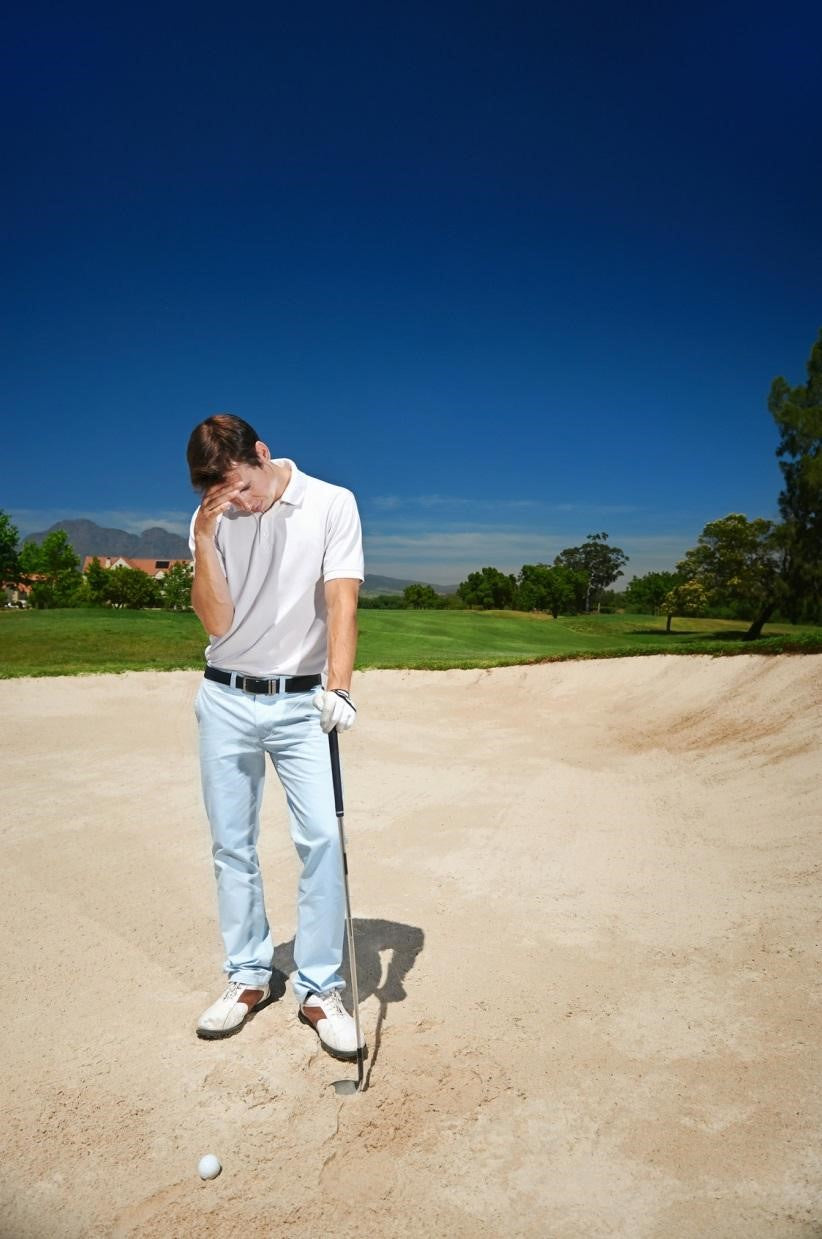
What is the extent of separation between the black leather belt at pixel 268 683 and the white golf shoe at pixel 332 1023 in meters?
1.59

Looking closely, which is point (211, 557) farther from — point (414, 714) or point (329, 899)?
point (414, 714)

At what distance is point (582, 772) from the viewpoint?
9.59 metres

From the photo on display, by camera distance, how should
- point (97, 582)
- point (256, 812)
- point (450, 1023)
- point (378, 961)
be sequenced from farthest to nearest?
point (97, 582), point (378, 961), point (256, 812), point (450, 1023)

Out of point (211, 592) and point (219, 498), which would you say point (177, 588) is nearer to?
point (211, 592)

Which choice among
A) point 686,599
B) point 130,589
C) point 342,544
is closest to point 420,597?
point 130,589

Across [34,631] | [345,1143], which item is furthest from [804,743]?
[34,631]

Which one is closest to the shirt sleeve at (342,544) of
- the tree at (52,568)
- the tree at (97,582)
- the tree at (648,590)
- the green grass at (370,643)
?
the green grass at (370,643)

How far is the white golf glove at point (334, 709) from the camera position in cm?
361

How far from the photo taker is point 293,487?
3857mm

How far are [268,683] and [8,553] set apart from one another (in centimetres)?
6383

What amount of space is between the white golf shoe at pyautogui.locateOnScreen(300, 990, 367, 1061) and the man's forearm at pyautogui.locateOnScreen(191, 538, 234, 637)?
197 cm

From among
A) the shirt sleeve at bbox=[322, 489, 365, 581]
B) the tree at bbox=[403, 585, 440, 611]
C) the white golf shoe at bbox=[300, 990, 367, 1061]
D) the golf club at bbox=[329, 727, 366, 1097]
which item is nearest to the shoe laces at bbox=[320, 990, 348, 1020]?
the white golf shoe at bbox=[300, 990, 367, 1061]

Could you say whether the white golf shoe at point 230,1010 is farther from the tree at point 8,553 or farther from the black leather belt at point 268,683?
the tree at point 8,553

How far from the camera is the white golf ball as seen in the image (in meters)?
2.94
